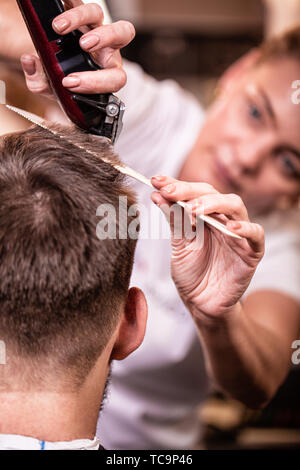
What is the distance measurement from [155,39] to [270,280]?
8.43 feet

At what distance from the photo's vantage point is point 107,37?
696mm

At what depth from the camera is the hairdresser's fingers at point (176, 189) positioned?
660 millimetres

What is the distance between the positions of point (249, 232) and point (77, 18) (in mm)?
355

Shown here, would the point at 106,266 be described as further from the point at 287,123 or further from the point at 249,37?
the point at 249,37

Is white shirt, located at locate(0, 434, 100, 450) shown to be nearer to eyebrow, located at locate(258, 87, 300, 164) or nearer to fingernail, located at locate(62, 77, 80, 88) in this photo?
fingernail, located at locate(62, 77, 80, 88)

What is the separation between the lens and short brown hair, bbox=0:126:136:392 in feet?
2.03

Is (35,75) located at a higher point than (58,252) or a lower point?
higher

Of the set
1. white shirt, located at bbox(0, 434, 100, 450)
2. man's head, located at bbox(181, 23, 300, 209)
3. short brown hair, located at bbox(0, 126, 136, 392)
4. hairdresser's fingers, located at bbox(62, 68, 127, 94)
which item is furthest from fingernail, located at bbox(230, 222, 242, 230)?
man's head, located at bbox(181, 23, 300, 209)

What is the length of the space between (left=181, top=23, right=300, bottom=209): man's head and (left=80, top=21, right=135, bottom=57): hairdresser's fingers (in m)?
0.50

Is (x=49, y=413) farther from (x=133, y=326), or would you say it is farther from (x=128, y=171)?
(x=128, y=171)

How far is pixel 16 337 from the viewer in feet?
2.11

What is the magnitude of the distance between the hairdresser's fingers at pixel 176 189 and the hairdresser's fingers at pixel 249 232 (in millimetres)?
61

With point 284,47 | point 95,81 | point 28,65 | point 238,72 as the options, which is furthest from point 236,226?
point 238,72

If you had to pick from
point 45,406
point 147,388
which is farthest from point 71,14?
point 147,388
